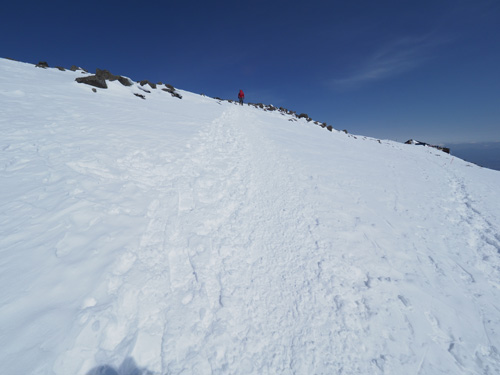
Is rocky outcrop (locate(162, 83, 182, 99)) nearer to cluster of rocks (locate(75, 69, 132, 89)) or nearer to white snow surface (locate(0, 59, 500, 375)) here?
cluster of rocks (locate(75, 69, 132, 89))

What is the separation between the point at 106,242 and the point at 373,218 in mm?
6733

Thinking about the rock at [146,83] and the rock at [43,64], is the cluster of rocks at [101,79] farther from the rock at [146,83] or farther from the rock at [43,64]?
the rock at [43,64]

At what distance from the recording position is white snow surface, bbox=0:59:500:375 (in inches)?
107

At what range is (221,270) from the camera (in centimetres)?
392

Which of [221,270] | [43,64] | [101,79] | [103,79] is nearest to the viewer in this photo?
[221,270]

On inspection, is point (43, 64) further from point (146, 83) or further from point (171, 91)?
point (171, 91)

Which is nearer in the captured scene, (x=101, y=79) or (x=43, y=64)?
(x=101, y=79)

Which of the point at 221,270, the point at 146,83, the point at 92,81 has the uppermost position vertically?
the point at 146,83

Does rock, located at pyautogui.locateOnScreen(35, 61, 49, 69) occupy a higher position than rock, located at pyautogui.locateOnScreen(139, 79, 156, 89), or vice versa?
rock, located at pyautogui.locateOnScreen(139, 79, 156, 89)

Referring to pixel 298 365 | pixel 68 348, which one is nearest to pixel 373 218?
pixel 298 365

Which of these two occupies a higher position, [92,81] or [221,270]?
[92,81]

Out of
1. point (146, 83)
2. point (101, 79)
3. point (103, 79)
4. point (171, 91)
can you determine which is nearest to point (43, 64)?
point (146, 83)

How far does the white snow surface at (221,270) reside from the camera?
273cm

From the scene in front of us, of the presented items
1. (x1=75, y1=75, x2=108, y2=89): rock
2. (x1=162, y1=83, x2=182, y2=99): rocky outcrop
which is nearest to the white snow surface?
(x1=75, y1=75, x2=108, y2=89): rock
